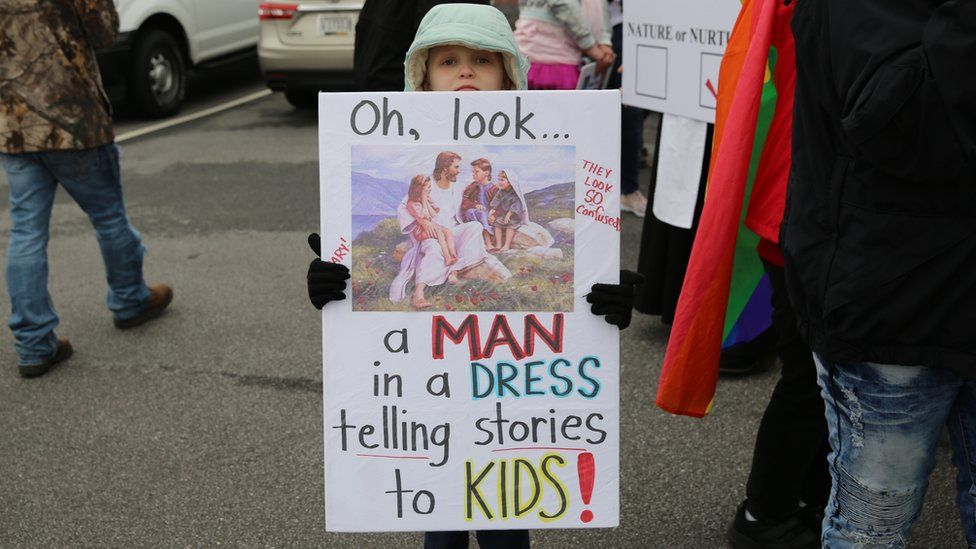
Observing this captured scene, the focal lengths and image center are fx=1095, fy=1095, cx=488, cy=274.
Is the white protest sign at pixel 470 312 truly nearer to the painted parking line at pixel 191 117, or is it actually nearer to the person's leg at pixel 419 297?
the person's leg at pixel 419 297

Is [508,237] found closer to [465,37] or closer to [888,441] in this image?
[465,37]

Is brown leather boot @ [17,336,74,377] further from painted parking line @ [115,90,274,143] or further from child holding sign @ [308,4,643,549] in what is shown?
painted parking line @ [115,90,274,143]

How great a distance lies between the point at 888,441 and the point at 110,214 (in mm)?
3651

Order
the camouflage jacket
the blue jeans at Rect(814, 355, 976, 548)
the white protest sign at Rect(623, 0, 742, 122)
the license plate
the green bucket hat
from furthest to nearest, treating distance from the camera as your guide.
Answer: the license plate < the camouflage jacket < the white protest sign at Rect(623, 0, 742, 122) < the green bucket hat < the blue jeans at Rect(814, 355, 976, 548)

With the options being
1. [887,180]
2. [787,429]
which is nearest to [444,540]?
[787,429]

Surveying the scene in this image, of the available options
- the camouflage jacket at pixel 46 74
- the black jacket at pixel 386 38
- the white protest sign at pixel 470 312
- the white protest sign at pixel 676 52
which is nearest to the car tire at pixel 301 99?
the camouflage jacket at pixel 46 74

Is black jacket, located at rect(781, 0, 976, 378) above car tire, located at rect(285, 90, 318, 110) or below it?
above

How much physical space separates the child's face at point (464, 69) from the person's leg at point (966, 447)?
1181mm

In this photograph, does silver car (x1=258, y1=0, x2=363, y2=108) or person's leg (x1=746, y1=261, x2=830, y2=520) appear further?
silver car (x1=258, y1=0, x2=363, y2=108)

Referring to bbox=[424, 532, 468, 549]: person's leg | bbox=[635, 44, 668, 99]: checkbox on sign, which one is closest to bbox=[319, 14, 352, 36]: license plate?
bbox=[635, 44, 668, 99]: checkbox on sign

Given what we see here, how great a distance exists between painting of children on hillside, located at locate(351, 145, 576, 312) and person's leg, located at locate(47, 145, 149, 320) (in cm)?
273

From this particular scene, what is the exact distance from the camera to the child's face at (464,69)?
245cm

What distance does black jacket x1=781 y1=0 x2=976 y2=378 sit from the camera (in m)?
1.76

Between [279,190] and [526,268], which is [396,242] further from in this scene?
[279,190]
